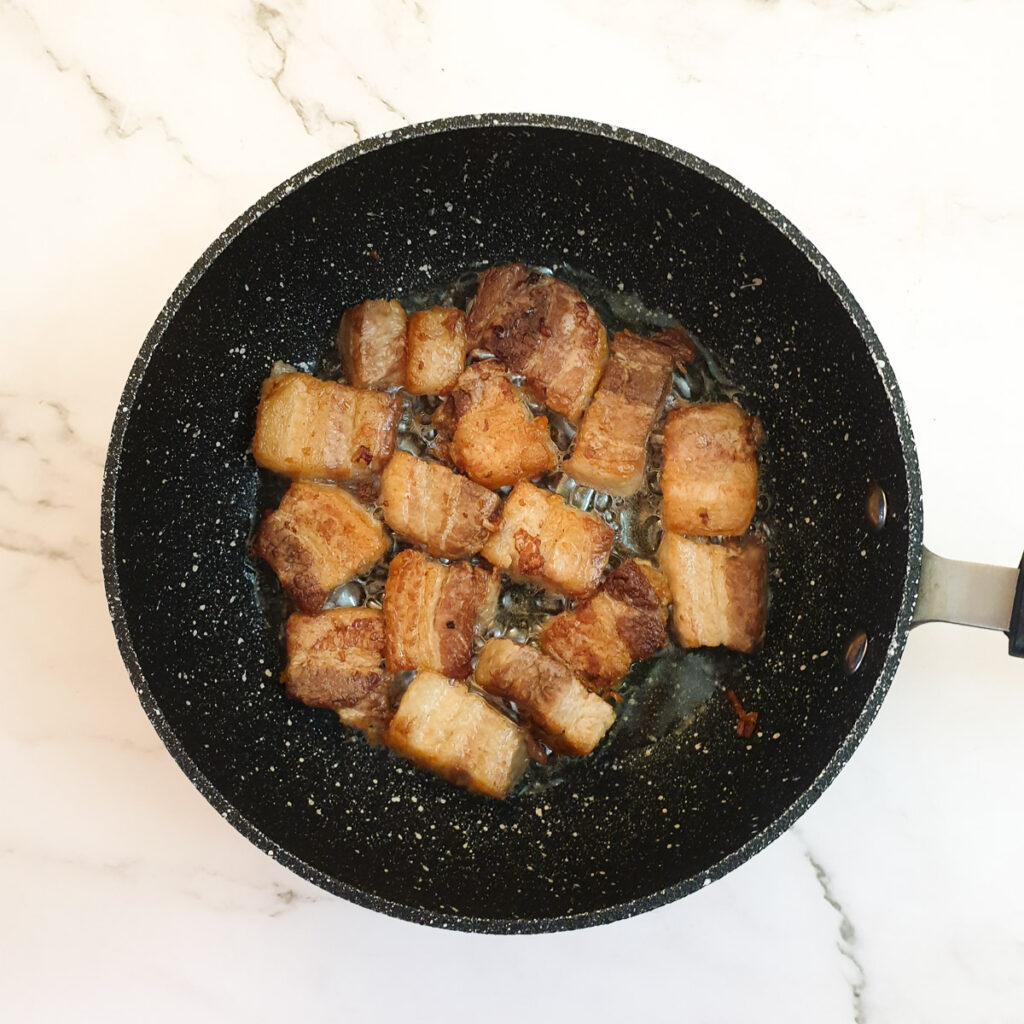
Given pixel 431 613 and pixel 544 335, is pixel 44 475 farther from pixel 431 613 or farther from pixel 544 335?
pixel 544 335

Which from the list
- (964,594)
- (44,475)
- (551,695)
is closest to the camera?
(964,594)

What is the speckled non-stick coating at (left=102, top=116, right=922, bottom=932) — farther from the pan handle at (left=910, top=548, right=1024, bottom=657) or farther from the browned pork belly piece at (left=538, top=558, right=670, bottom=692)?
the browned pork belly piece at (left=538, top=558, right=670, bottom=692)

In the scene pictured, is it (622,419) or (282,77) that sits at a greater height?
(282,77)

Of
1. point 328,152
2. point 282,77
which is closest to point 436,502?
point 328,152

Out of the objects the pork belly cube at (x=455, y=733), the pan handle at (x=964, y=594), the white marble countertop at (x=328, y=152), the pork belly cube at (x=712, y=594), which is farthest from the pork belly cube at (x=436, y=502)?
the pan handle at (x=964, y=594)

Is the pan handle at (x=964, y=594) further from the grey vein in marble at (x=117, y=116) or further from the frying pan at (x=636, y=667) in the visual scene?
the grey vein in marble at (x=117, y=116)

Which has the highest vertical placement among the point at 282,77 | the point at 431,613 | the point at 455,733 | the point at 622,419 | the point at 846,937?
the point at 282,77

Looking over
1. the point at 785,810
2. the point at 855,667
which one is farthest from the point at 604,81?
the point at 785,810
